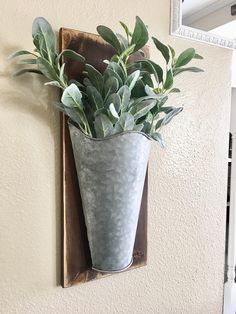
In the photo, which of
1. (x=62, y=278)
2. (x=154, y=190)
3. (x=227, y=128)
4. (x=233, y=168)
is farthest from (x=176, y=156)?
(x=233, y=168)

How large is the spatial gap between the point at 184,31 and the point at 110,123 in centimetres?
46

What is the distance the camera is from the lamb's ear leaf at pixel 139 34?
25.9 inches

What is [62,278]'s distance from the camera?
0.77 m

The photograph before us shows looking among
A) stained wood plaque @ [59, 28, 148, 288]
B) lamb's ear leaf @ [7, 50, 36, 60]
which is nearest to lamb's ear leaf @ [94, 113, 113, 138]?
stained wood plaque @ [59, 28, 148, 288]

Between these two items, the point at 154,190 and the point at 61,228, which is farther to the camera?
the point at 154,190

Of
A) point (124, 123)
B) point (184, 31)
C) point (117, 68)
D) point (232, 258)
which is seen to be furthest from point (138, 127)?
point (232, 258)

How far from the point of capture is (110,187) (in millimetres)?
710

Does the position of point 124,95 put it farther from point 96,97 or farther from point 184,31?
point 184,31

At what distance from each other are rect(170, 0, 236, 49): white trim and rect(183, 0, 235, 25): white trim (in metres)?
0.06

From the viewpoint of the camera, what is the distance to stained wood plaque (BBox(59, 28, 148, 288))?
0.74m

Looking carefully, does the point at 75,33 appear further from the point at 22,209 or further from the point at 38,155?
the point at 22,209

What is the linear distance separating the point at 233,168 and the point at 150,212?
2.37 ft

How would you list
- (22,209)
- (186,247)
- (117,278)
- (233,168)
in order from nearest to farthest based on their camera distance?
(22,209)
(117,278)
(186,247)
(233,168)

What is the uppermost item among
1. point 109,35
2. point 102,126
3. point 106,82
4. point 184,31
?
point 184,31
